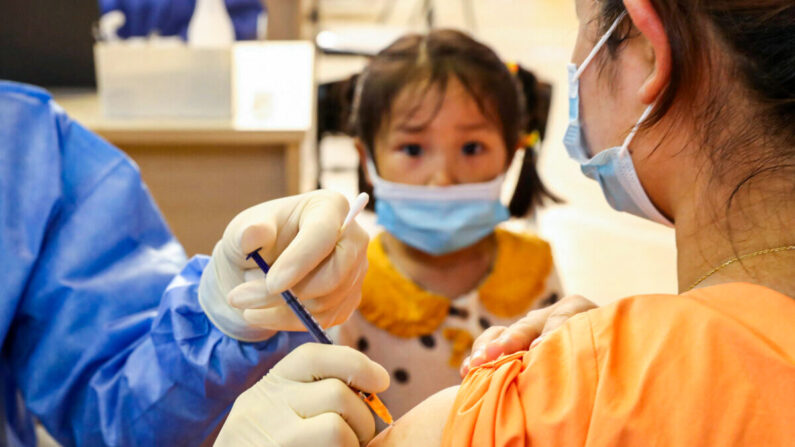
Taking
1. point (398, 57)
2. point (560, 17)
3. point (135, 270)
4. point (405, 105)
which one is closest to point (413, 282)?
point (405, 105)

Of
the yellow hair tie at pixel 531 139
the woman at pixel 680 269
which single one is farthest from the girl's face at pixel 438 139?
the woman at pixel 680 269

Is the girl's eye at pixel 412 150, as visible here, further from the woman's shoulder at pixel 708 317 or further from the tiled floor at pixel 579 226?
the woman's shoulder at pixel 708 317

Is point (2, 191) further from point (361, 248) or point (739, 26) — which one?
point (739, 26)

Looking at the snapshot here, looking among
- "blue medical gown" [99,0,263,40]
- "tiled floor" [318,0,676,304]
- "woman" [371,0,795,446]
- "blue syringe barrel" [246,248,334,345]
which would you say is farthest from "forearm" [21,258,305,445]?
"tiled floor" [318,0,676,304]

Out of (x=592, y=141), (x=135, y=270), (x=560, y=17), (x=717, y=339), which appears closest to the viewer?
(x=717, y=339)

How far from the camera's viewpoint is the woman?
583 mm

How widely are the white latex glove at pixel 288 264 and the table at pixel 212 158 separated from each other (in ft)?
2.52

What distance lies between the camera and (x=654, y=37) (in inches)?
28.0

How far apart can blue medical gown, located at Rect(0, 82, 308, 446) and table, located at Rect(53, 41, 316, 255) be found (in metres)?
0.50

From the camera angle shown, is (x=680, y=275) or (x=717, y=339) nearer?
(x=717, y=339)

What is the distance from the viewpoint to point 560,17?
18.6 feet

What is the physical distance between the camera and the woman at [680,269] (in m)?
0.58

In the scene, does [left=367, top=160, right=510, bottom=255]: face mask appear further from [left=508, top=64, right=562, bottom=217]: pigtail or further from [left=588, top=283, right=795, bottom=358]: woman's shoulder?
[left=588, top=283, right=795, bottom=358]: woman's shoulder

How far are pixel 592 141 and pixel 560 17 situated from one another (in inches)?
201
